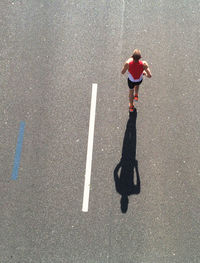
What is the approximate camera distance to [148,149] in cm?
546

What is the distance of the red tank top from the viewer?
4695mm

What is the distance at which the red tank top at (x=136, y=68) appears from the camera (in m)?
4.70

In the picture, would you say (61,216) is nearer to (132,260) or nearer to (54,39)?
(132,260)

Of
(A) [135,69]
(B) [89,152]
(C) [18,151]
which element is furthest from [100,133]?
(C) [18,151]

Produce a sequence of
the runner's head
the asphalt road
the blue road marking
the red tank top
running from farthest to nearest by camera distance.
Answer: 1. the blue road marking
2. the asphalt road
3. the red tank top
4. the runner's head

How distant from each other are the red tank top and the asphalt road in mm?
996

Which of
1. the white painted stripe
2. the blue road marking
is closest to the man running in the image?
the white painted stripe

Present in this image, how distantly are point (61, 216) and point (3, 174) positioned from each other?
60.1 inches

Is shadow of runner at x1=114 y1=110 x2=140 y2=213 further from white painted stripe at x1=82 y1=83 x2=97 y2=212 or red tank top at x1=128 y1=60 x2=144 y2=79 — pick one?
red tank top at x1=128 y1=60 x2=144 y2=79

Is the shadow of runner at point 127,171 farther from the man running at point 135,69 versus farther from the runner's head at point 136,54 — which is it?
the runner's head at point 136,54

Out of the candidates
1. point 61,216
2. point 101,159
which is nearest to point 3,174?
point 61,216

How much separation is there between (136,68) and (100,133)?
1637mm

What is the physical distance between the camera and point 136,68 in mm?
4762

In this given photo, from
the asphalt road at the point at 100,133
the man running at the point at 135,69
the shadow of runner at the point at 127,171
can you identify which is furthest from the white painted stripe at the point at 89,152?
the man running at the point at 135,69
